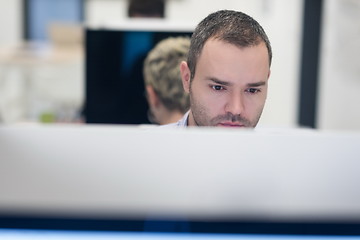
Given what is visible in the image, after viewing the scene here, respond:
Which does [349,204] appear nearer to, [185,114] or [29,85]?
[185,114]

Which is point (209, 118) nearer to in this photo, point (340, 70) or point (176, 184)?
point (176, 184)

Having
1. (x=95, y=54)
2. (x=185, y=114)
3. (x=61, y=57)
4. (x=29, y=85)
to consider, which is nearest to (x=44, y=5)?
(x=29, y=85)

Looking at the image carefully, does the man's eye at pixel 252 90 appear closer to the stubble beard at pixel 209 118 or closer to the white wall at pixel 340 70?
the stubble beard at pixel 209 118

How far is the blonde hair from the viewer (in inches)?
12.2

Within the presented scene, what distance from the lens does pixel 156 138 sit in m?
0.24

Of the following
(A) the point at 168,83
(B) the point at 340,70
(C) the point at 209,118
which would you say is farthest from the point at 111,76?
(B) the point at 340,70

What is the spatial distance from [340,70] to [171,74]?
0.93 metres

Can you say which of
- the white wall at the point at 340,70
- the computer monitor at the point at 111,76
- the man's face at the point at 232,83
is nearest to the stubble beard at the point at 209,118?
the man's face at the point at 232,83

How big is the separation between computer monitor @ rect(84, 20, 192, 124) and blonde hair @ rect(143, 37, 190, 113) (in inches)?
10.6

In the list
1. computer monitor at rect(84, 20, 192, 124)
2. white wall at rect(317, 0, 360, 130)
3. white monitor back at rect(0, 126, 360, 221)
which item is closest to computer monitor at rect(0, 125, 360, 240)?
white monitor back at rect(0, 126, 360, 221)

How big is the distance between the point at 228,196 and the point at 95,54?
60 cm

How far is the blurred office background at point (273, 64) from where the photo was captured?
0.34m

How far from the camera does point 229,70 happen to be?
0.25m

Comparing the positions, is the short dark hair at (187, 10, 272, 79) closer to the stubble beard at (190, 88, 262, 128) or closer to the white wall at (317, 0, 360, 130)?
the stubble beard at (190, 88, 262, 128)
